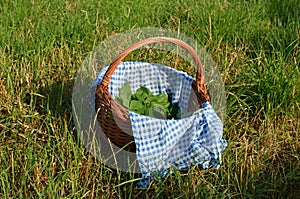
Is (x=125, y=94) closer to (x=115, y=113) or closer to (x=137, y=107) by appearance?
(x=137, y=107)

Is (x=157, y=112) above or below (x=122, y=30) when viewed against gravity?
below

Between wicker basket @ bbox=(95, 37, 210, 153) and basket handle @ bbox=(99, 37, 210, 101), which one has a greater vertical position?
basket handle @ bbox=(99, 37, 210, 101)

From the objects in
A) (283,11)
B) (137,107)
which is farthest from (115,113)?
(283,11)

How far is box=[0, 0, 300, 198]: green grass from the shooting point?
1.43 m

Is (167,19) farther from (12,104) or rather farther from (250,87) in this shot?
(12,104)

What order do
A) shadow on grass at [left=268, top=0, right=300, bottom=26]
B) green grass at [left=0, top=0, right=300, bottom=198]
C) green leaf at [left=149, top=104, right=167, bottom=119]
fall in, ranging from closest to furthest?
green grass at [left=0, top=0, right=300, bottom=198] → green leaf at [left=149, top=104, right=167, bottom=119] → shadow on grass at [left=268, top=0, right=300, bottom=26]

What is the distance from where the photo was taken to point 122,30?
7.26 ft

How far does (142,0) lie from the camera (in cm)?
250

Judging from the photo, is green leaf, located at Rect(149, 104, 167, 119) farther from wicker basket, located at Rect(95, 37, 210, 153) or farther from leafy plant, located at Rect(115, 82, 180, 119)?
wicker basket, located at Rect(95, 37, 210, 153)

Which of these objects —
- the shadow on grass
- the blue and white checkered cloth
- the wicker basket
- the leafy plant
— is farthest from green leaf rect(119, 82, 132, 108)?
the shadow on grass

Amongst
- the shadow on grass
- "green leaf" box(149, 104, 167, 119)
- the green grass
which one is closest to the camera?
the green grass

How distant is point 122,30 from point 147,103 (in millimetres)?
658

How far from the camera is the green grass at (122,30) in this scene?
1.43 metres

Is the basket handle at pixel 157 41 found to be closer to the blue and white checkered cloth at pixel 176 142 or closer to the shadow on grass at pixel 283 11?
the blue and white checkered cloth at pixel 176 142
